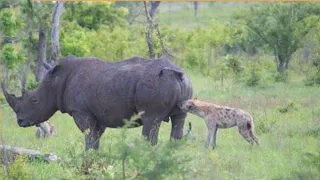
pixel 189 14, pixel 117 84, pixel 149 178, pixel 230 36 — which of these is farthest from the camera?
pixel 189 14

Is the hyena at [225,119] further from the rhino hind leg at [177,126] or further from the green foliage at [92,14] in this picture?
the green foliage at [92,14]

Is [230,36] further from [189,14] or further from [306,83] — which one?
[189,14]

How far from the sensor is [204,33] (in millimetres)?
33688

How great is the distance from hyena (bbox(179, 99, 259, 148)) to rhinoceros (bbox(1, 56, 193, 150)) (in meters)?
1.29

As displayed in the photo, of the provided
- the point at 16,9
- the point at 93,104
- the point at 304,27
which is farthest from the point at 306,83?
the point at 93,104

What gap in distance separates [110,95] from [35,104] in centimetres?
A: 152

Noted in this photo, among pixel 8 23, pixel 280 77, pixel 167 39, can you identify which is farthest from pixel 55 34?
pixel 280 77

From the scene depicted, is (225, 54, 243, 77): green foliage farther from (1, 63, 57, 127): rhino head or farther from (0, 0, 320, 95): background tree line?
(1, 63, 57, 127): rhino head

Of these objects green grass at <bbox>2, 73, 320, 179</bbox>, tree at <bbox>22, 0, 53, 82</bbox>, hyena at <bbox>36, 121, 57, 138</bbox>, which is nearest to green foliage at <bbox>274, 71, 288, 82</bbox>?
green grass at <bbox>2, 73, 320, 179</bbox>

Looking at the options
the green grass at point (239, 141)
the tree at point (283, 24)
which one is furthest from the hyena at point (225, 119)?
the tree at point (283, 24)

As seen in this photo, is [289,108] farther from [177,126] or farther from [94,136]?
[94,136]

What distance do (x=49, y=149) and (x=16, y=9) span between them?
10.8 meters

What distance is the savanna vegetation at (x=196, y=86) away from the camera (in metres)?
6.56

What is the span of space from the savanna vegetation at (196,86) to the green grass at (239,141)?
2cm
